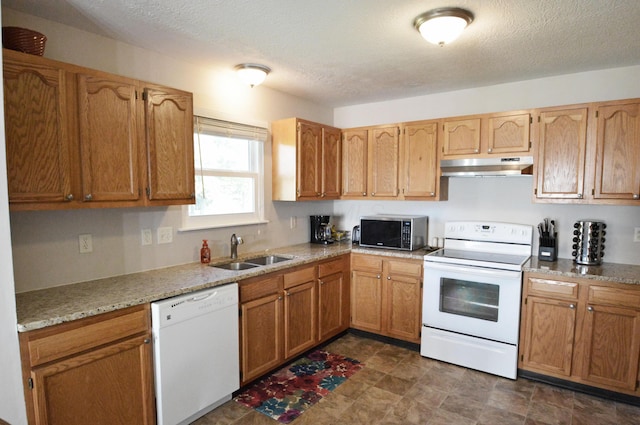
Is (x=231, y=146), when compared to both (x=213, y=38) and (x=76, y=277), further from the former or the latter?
(x=76, y=277)

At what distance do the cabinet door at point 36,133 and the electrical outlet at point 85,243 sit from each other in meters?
0.46

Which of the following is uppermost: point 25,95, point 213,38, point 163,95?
point 213,38

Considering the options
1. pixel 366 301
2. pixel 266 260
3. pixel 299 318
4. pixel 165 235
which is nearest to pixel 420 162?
pixel 366 301

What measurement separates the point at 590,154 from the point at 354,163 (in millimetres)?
2046

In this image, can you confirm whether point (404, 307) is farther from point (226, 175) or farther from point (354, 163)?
point (226, 175)

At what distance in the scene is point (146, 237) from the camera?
8.71 feet

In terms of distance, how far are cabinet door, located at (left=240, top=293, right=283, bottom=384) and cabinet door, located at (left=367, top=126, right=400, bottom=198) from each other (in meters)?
1.56

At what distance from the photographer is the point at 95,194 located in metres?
2.08

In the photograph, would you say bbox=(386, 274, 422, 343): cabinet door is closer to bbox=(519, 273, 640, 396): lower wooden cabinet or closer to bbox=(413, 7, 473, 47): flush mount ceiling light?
bbox=(519, 273, 640, 396): lower wooden cabinet

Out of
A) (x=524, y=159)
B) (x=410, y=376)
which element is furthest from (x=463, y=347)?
(x=524, y=159)

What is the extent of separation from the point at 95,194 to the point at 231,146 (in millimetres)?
1367

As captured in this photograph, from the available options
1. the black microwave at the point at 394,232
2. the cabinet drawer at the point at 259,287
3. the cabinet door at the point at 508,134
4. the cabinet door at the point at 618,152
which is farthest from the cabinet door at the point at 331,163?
the cabinet door at the point at 618,152

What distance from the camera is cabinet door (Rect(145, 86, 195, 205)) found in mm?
2328

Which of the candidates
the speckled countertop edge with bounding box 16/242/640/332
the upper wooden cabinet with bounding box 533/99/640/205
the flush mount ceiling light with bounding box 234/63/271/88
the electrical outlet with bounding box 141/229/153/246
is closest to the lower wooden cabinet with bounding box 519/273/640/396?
the speckled countertop edge with bounding box 16/242/640/332
